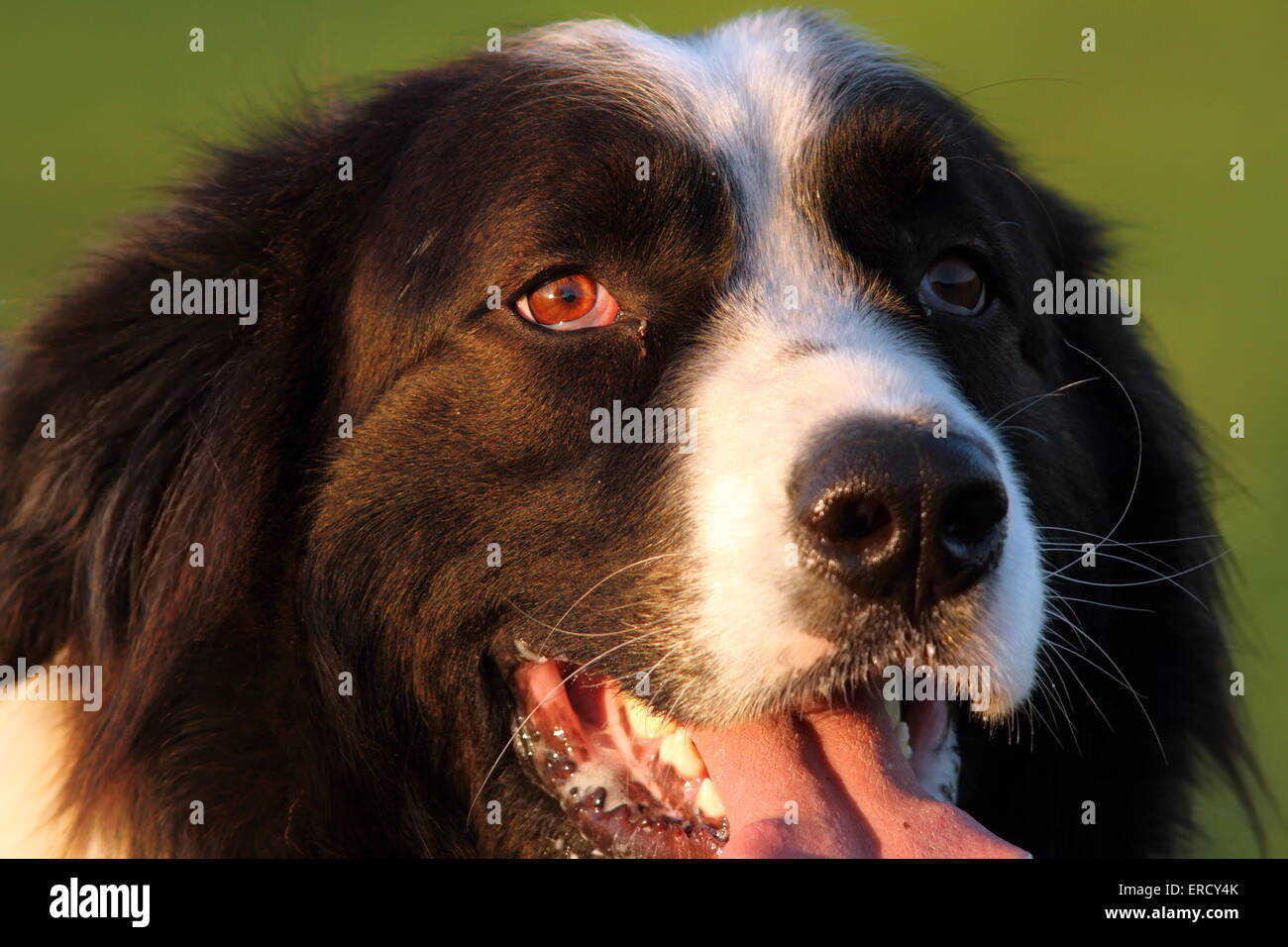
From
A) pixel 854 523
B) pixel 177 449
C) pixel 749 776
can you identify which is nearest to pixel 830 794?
pixel 749 776

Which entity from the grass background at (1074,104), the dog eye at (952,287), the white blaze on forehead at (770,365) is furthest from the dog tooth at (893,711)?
the grass background at (1074,104)

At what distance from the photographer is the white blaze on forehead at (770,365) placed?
10.3 feet

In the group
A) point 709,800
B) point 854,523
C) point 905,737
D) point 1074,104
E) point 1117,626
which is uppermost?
point 1074,104

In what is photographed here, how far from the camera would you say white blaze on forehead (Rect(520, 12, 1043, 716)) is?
10.3 feet

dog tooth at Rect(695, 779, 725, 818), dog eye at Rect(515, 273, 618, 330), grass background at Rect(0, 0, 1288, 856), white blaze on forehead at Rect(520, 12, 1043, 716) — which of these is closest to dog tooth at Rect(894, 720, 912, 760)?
white blaze on forehead at Rect(520, 12, 1043, 716)

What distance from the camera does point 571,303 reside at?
3.53 meters

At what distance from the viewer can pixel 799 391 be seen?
3260 millimetres

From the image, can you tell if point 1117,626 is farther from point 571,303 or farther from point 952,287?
point 571,303

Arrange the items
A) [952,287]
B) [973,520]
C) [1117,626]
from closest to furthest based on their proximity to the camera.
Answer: [973,520], [952,287], [1117,626]

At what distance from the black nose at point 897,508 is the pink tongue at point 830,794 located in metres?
0.40

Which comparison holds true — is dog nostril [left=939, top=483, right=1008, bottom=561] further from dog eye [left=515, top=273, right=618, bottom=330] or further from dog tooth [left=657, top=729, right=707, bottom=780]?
dog eye [left=515, top=273, right=618, bottom=330]

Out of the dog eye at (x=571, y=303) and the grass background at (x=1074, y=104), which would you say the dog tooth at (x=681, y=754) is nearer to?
the dog eye at (x=571, y=303)

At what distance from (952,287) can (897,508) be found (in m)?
1.06

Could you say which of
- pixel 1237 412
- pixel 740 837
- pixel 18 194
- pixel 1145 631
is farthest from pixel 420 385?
pixel 18 194
